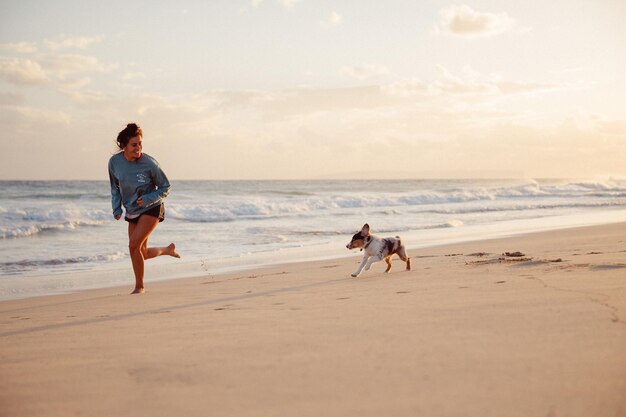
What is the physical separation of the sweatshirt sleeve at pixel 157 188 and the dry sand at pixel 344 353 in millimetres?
1523

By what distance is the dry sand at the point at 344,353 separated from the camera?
92.5 inches

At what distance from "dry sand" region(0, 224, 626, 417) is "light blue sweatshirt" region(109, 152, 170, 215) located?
5.01 feet

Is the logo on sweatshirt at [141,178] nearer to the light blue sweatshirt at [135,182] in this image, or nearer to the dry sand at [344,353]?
the light blue sweatshirt at [135,182]

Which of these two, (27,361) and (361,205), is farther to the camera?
(361,205)

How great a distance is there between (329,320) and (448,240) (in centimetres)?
937

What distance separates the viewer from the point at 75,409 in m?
2.46

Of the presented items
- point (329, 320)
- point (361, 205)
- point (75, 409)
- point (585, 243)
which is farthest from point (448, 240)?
point (361, 205)

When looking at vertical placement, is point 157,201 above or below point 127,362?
above

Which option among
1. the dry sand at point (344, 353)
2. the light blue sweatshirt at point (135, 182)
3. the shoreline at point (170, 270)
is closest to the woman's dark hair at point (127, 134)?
the light blue sweatshirt at point (135, 182)

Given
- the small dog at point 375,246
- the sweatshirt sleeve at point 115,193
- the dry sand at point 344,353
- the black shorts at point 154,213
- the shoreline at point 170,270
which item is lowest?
the shoreline at point 170,270

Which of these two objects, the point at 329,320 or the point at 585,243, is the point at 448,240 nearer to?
the point at 585,243

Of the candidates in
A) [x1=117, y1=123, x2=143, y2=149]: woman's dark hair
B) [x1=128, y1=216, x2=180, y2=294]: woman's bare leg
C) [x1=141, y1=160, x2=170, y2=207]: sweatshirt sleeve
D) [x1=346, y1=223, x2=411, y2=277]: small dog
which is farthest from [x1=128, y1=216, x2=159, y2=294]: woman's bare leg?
[x1=346, y1=223, x2=411, y2=277]: small dog

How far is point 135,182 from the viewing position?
651 centimetres

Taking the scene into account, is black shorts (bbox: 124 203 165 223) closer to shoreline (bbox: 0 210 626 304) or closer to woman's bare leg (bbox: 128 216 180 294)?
woman's bare leg (bbox: 128 216 180 294)
